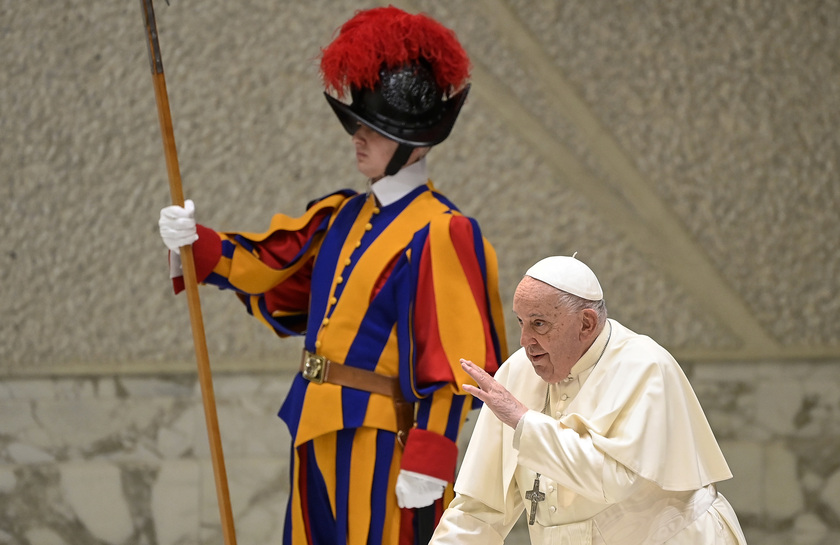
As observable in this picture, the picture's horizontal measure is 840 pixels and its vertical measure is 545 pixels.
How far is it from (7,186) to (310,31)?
128 cm

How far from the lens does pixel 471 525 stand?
6.44 feet

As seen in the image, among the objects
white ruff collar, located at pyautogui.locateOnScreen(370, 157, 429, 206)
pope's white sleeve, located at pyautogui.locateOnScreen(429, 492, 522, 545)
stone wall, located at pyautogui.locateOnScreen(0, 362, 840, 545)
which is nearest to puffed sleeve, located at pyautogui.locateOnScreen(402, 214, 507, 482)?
white ruff collar, located at pyautogui.locateOnScreen(370, 157, 429, 206)

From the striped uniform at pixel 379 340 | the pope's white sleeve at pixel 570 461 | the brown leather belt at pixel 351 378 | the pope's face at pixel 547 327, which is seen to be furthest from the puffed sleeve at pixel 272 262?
the pope's white sleeve at pixel 570 461

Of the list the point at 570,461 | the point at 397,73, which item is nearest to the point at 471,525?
the point at 570,461

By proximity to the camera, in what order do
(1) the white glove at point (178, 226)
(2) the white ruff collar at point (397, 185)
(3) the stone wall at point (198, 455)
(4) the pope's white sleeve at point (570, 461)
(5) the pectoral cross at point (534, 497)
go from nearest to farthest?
(4) the pope's white sleeve at point (570, 461) → (5) the pectoral cross at point (534, 497) → (1) the white glove at point (178, 226) → (2) the white ruff collar at point (397, 185) → (3) the stone wall at point (198, 455)

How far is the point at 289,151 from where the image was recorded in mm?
3711

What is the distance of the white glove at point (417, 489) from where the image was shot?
8.18ft

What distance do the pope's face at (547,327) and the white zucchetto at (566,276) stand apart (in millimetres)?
13

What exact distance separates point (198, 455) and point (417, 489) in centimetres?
148

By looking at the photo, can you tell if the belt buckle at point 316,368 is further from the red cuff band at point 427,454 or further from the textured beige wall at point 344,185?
the textured beige wall at point 344,185

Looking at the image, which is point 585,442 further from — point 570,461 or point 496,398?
point 496,398

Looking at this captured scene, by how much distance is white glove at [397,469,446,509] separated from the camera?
249cm

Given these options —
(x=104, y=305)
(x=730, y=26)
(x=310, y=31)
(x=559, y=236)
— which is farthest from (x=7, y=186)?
(x=730, y=26)

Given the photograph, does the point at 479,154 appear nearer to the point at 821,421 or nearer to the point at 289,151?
the point at 289,151
